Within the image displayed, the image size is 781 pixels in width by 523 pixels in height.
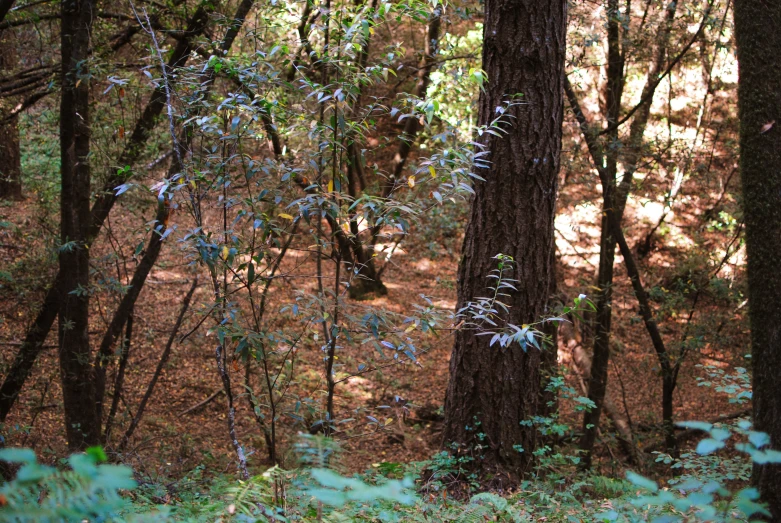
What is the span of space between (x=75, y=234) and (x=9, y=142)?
12.1ft

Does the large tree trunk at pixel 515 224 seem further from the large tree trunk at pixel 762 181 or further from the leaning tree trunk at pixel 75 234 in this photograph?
the leaning tree trunk at pixel 75 234

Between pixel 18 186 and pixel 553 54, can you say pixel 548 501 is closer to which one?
pixel 553 54

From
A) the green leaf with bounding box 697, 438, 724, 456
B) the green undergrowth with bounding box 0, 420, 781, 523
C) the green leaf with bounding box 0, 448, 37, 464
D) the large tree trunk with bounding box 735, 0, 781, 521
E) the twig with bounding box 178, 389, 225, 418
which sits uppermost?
the large tree trunk with bounding box 735, 0, 781, 521

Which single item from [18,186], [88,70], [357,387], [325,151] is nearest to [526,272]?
[325,151]

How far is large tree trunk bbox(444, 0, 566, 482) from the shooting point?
4809 mm

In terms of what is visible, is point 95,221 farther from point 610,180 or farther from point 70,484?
point 610,180

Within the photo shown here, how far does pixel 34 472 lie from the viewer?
1.14 meters

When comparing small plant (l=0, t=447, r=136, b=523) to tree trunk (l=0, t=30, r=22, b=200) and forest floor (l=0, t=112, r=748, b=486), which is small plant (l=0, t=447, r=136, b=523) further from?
tree trunk (l=0, t=30, r=22, b=200)

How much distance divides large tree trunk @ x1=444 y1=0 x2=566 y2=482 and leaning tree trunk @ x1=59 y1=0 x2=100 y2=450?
3945 mm

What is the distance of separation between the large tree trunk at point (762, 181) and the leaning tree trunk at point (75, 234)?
568 centimetres

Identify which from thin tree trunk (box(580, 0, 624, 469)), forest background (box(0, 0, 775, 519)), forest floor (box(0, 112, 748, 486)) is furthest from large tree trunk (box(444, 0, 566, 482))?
thin tree trunk (box(580, 0, 624, 469))

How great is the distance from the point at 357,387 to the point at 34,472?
9657mm

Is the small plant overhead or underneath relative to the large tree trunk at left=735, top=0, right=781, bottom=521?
underneath

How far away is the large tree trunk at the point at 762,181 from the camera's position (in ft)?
10.5
